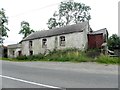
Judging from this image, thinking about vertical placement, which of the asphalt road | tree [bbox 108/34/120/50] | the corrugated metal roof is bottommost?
the asphalt road

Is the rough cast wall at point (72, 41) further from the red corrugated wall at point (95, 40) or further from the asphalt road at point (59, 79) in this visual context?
the asphalt road at point (59, 79)

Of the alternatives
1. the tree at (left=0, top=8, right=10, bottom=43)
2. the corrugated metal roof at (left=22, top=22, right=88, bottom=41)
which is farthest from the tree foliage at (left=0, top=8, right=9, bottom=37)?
the corrugated metal roof at (left=22, top=22, right=88, bottom=41)

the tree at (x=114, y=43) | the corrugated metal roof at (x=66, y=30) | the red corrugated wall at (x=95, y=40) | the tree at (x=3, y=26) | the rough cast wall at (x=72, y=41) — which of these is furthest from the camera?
the tree at (x=3, y=26)

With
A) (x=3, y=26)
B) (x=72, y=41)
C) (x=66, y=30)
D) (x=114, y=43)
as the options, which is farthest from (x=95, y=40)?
(x=3, y=26)

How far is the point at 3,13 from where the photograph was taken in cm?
6500

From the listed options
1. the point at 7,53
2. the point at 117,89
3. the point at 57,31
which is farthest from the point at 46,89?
the point at 7,53

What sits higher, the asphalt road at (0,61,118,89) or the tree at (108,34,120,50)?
the tree at (108,34,120,50)

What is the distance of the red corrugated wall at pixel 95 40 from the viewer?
42.1 metres

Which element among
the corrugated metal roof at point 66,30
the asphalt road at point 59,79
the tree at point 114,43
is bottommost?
the asphalt road at point 59,79

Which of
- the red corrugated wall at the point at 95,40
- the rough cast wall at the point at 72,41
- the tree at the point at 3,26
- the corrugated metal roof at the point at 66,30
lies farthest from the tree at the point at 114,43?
the tree at the point at 3,26

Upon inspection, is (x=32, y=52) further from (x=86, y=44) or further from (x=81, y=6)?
(x=81, y=6)

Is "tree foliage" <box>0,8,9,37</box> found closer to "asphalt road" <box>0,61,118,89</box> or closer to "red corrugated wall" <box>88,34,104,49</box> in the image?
"red corrugated wall" <box>88,34,104,49</box>

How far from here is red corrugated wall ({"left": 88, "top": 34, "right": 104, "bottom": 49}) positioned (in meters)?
42.1

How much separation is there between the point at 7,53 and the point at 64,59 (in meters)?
40.4
